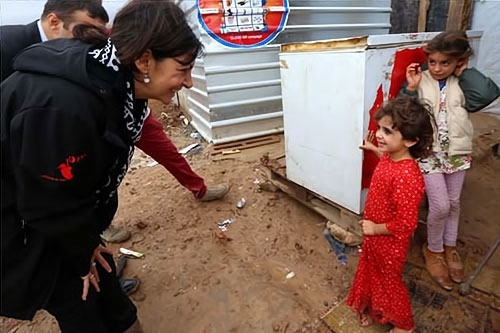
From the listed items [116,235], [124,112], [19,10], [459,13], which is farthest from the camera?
[459,13]

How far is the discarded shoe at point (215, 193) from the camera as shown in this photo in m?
2.72

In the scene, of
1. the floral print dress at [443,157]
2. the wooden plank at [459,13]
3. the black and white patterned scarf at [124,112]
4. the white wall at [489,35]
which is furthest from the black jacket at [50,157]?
the wooden plank at [459,13]

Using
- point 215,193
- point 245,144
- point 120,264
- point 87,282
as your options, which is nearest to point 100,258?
point 87,282

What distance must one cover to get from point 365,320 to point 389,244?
47cm

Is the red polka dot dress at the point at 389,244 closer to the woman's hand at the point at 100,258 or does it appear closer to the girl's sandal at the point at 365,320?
the girl's sandal at the point at 365,320

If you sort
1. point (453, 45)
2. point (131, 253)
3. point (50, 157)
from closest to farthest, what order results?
1. point (50, 157)
2. point (453, 45)
3. point (131, 253)

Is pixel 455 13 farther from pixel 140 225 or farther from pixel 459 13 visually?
pixel 140 225

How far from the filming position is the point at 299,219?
245cm

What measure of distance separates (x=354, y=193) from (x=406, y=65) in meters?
0.77

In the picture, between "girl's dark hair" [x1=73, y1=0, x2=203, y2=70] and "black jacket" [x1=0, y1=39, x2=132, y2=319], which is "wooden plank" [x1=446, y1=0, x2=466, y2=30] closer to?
"girl's dark hair" [x1=73, y1=0, x2=203, y2=70]

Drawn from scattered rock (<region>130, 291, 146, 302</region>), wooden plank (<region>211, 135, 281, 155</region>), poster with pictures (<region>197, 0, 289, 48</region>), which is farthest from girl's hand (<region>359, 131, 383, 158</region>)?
poster with pictures (<region>197, 0, 289, 48</region>)

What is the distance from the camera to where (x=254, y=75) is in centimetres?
370

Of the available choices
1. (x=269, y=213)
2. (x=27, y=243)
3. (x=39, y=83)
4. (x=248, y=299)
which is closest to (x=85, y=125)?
(x=39, y=83)

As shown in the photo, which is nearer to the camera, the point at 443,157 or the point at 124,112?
the point at 124,112
